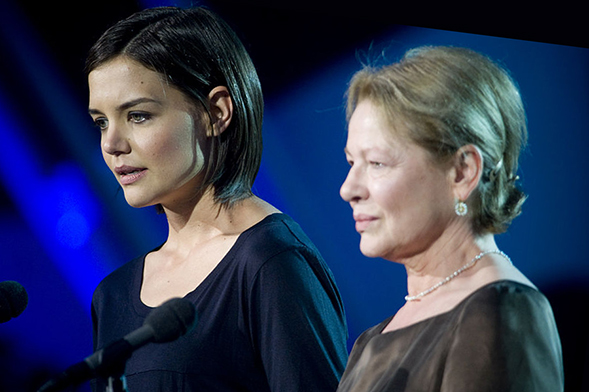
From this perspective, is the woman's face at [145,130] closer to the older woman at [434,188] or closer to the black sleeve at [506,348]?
the older woman at [434,188]

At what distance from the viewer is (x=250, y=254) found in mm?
1957

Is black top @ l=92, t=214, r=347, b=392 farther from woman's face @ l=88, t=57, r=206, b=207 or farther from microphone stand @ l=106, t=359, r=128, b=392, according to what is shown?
microphone stand @ l=106, t=359, r=128, b=392

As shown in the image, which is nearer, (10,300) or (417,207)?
(417,207)

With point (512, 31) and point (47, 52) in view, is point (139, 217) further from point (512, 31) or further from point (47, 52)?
point (512, 31)

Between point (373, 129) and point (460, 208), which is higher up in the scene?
point (373, 129)

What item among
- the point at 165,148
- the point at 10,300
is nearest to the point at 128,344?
the point at 10,300

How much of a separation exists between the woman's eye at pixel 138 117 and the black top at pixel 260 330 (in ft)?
1.24

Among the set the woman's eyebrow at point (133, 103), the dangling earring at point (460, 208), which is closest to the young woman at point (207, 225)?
the woman's eyebrow at point (133, 103)

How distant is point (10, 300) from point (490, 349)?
3.15ft

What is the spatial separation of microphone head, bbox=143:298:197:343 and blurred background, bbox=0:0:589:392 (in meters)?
1.41

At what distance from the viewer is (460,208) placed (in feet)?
4.69

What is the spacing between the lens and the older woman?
1.39 metres

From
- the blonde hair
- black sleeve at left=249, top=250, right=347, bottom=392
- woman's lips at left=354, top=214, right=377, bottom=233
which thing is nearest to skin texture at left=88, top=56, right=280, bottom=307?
black sleeve at left=249, top=250, right=347, bottom=392

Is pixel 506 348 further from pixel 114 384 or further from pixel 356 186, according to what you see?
pixel 114 384
